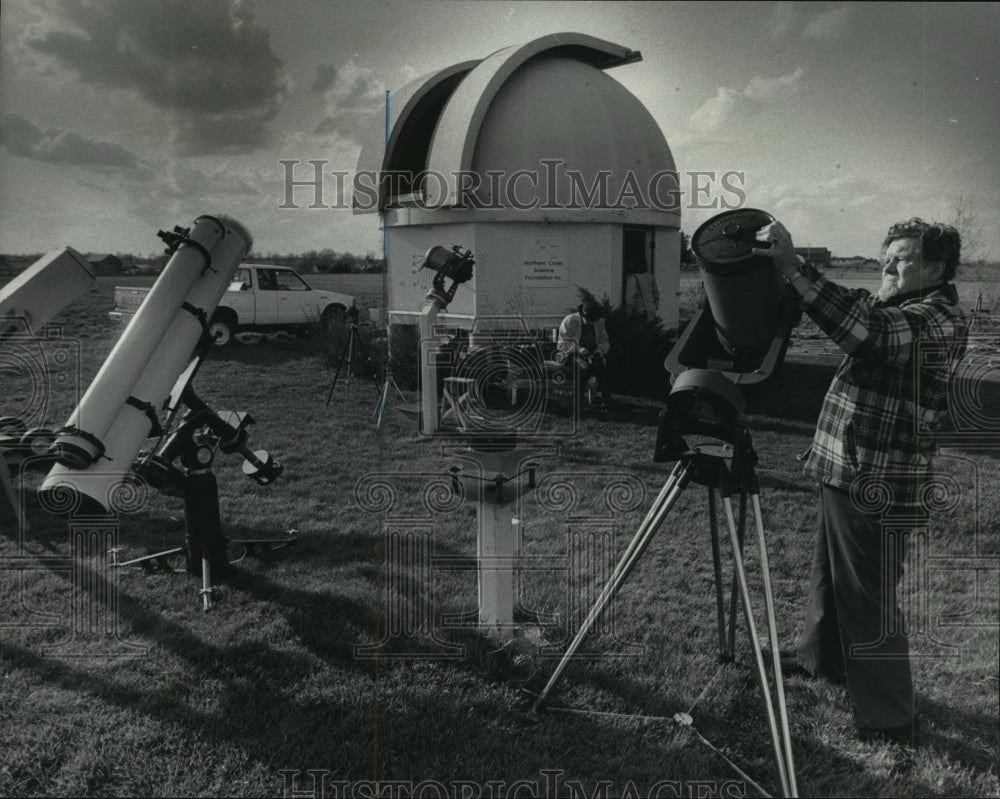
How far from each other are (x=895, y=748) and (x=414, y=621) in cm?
186

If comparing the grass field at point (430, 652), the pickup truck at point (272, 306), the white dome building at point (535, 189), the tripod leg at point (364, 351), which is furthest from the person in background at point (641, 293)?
the pickup truck at point (272, 306)

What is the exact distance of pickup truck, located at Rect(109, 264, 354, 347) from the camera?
14.2ft

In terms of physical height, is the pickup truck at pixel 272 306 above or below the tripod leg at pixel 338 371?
above

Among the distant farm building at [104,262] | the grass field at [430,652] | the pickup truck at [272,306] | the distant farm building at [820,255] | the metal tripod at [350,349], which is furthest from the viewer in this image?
the metal tripod at [350,349]

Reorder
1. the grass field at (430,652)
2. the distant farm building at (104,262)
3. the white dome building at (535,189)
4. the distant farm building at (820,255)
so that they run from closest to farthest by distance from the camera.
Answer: the grass field at (430,652)
the distant farm building at (820,255)
the distant farm building at (104,262)
the white dome building at (535,189)

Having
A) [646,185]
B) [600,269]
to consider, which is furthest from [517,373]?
[646,185]

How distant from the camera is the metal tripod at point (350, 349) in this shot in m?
4.50

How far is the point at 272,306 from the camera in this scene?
4922mm

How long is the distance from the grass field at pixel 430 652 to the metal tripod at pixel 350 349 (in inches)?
7.2

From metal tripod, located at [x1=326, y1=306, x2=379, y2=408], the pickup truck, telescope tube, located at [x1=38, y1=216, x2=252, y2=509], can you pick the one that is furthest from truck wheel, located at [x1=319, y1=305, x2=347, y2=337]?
telescope tube, located at [x1=38, y1=216, x2=252, y2=509]

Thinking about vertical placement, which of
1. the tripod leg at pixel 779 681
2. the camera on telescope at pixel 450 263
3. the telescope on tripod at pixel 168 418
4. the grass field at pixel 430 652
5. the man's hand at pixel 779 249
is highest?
the camera on telescope at pixel 450 263

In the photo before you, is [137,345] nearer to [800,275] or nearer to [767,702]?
[800,275]

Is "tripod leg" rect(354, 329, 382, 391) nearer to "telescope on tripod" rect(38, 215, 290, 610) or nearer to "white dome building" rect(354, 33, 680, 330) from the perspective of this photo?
"white dome building" rect(354, 33, 680, 330)

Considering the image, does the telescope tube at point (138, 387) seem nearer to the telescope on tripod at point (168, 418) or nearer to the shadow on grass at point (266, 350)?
the telescope on tripod at point (168, 418)
